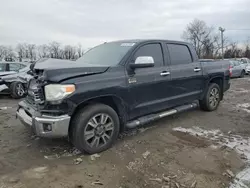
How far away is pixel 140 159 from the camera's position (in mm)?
3834

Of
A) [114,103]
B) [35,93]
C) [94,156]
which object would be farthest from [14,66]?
[94,156]

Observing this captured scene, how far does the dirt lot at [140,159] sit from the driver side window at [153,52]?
4.49 ft

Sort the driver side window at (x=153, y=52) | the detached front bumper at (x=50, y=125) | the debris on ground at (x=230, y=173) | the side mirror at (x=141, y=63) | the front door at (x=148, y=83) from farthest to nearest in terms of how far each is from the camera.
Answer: the driver side window at (x=153, y=52), the front door at (x=148, y=83), the side mirror at (x=141, y=63), the detached front bumper at (x=50, y=125), the debris on ground at (x=230, y=173)

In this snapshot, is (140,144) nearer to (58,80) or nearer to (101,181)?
(101,181)

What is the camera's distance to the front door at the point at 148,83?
14.8ft

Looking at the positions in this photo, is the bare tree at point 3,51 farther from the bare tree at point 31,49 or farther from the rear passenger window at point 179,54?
the rear passenger window at point 179,54

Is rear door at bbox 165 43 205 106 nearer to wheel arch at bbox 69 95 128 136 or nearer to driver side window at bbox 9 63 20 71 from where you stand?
wheel arch at bbox 69 95 128 136

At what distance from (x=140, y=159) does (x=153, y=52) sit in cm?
217

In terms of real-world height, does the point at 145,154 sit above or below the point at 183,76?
below

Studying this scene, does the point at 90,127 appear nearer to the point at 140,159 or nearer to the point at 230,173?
the point at 140,159

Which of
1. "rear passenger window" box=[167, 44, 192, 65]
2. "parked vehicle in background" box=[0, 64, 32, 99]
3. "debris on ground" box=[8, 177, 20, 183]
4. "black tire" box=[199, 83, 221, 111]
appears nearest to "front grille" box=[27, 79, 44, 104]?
"debris on ground" box=[8, 177, 20, 183]

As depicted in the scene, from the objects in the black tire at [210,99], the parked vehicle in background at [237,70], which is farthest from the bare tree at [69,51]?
the black tire at [210,99]

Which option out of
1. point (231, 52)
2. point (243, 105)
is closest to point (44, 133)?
point (243, 105)

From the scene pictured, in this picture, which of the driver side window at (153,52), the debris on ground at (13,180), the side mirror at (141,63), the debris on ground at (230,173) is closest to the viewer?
the debris on ground at (13,180)
